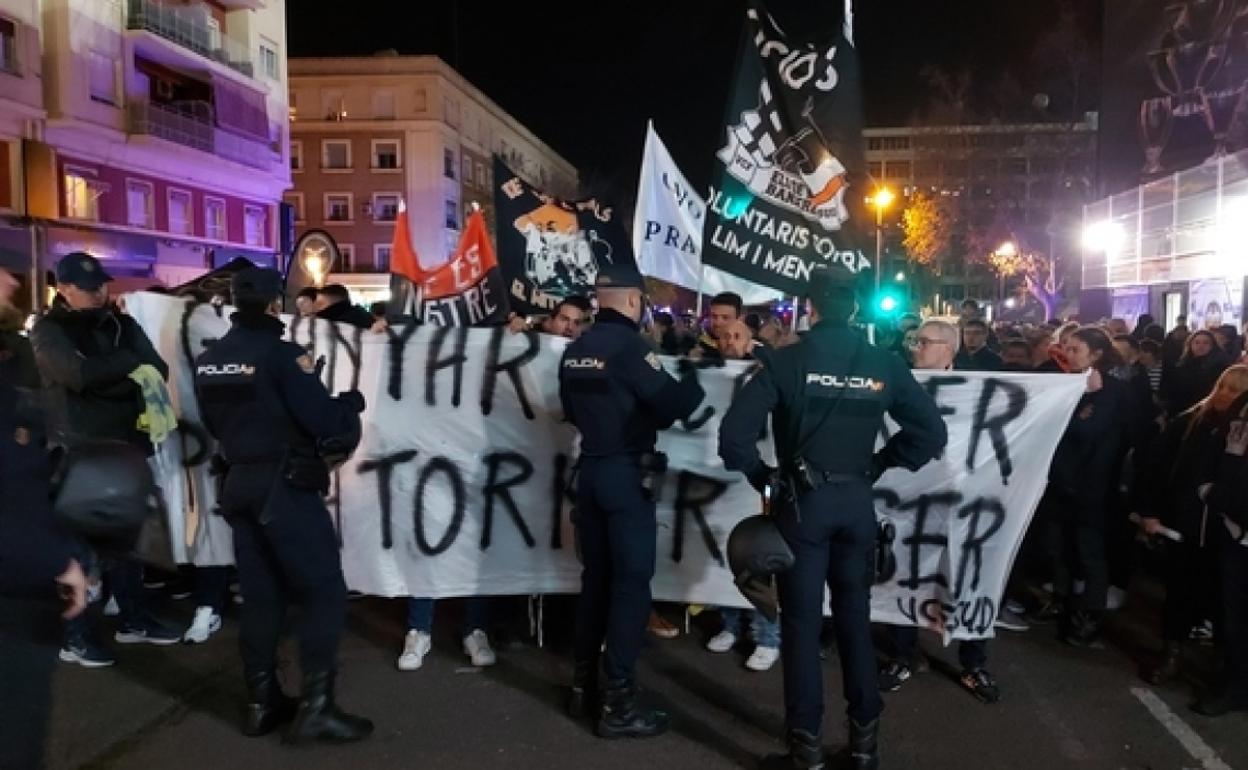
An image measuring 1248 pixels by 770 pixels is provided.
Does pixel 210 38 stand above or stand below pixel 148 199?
above

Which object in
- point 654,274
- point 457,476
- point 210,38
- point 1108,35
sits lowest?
point 457,476

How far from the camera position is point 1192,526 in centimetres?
530

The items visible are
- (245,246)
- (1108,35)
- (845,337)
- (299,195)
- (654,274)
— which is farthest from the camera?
(299,195)

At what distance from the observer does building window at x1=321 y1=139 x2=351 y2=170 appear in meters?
54.1

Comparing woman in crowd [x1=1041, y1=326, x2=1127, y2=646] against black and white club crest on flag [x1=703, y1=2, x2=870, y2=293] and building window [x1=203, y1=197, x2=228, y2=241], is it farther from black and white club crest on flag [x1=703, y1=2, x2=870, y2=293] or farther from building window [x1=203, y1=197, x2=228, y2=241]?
building window [x1=203, y1=197, x2=228, y2=241]

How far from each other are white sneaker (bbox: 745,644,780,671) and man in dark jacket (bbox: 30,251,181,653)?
3376 mm

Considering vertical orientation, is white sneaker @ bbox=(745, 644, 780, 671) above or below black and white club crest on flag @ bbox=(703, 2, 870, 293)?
below

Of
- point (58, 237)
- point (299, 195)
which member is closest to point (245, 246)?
point (58, 237)

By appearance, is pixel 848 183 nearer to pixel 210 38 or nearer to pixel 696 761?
pixel 696 761

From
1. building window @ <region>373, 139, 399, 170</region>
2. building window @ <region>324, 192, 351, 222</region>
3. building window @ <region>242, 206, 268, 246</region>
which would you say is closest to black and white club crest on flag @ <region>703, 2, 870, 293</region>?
building window @ <region>242, 206, 268, 246</region>

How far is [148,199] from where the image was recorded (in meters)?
27.9

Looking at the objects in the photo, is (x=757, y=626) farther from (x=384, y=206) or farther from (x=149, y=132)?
(x=384, y=206)

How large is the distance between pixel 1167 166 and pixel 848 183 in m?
15.4

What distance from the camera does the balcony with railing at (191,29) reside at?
89.9ft
